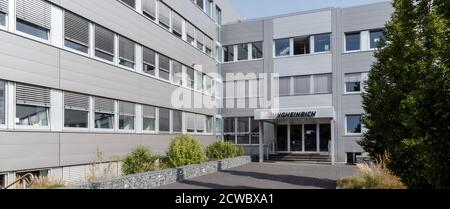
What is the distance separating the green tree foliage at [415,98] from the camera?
5.67 m

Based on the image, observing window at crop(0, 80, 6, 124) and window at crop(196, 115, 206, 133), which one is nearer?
window at crop(0, 80, 6, 124)

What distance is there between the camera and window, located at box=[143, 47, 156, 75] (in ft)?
66.6

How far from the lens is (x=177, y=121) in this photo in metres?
23.9

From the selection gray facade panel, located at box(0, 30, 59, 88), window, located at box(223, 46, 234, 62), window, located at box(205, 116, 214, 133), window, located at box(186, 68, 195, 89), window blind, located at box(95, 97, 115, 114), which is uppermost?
window, located at box(223, 46, 234, 62)

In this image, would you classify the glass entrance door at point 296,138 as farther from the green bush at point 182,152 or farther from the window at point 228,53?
the green bush at point 182,152

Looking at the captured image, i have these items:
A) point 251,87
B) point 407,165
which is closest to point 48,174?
point 407,165

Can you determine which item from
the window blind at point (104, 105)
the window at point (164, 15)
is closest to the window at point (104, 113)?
the window blind at point (104, 105)

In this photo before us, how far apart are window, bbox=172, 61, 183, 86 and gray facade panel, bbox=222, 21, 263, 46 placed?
8341mm

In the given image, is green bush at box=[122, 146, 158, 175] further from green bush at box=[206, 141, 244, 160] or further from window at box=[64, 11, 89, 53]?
green bush at box=[206, 141, 244, 160]

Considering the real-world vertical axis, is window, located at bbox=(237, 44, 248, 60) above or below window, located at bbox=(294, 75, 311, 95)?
above

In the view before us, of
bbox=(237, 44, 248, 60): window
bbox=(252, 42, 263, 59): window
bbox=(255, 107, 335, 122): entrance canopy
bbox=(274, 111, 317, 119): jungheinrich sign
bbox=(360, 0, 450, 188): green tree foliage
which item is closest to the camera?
bbox=(360, 0, 450, 188): green tree foliage

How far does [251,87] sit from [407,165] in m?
20.6

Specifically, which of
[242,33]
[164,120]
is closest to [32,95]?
[164,120]

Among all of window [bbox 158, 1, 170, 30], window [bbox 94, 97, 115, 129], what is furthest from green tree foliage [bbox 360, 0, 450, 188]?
window [bbox 158, 1, 170, 30]
